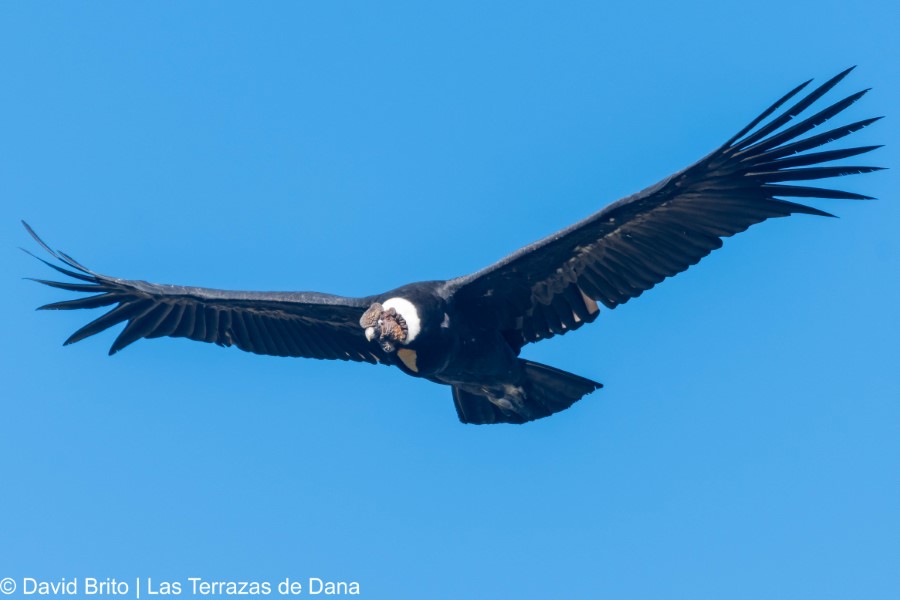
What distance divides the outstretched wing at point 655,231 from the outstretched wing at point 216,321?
1953 millimetres

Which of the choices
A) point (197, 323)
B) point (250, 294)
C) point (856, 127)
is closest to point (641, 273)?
point (856, 127)

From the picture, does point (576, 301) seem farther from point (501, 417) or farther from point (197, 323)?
point (197, 323)

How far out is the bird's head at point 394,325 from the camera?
1327 centimetres

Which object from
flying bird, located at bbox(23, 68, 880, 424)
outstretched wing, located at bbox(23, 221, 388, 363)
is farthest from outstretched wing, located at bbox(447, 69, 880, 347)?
outstretched wing, located at bbox(23, 221, 388, 363)

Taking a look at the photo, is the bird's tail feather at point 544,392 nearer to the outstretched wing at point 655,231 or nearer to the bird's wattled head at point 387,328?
the outstretched wing at point 655,231

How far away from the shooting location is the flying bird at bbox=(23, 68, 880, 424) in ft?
41.2

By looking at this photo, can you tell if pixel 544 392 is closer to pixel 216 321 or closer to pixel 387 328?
pixel 387 328

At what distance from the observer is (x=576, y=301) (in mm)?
13898

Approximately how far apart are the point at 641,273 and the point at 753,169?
5.09 feet

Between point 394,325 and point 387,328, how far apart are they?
75mm

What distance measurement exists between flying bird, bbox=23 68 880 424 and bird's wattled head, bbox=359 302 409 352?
0.01 meters

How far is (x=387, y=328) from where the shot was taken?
523 inches

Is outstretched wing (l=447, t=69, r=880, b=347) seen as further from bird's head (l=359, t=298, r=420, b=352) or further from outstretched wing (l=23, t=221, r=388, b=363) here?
outstretched wing (l=23, t=221, r=388, b=363)

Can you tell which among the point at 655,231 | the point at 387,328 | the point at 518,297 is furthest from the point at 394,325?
the point at 655,231
